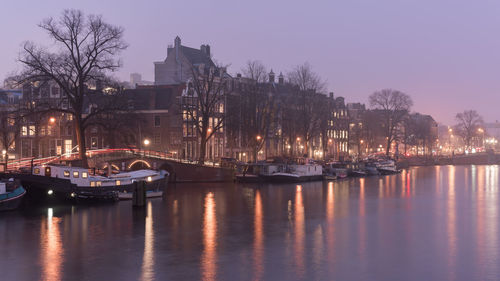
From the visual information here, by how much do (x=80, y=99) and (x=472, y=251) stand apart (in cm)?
4066

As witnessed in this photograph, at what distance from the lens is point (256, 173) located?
7644 centimetres

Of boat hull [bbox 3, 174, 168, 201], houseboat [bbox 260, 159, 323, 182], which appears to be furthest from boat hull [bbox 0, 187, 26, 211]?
houseboat [bbox 260, 159, 323, 182]

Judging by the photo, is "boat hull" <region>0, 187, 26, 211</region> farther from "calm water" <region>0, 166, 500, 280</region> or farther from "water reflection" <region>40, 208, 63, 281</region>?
"water reflection" <region>40, 208, 63, 281</region>

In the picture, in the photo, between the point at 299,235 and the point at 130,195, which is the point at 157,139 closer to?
the point at 130,195

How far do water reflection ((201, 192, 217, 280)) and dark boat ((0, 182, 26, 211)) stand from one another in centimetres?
1444

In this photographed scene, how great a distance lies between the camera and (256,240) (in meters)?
35.0

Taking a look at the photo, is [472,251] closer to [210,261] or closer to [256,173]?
[210,261]

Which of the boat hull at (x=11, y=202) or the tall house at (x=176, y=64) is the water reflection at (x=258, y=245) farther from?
the tall house at (x=176, y=64)

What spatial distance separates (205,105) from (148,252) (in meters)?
44.2

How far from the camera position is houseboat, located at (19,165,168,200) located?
4959cm

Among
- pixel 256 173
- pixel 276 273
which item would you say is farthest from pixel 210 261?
pixel 256 173

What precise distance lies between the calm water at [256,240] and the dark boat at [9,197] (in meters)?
1.24

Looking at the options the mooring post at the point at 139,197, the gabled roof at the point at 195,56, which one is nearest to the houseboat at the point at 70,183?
the mooring post at the point at 139,197

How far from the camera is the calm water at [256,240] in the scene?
27719 mm
